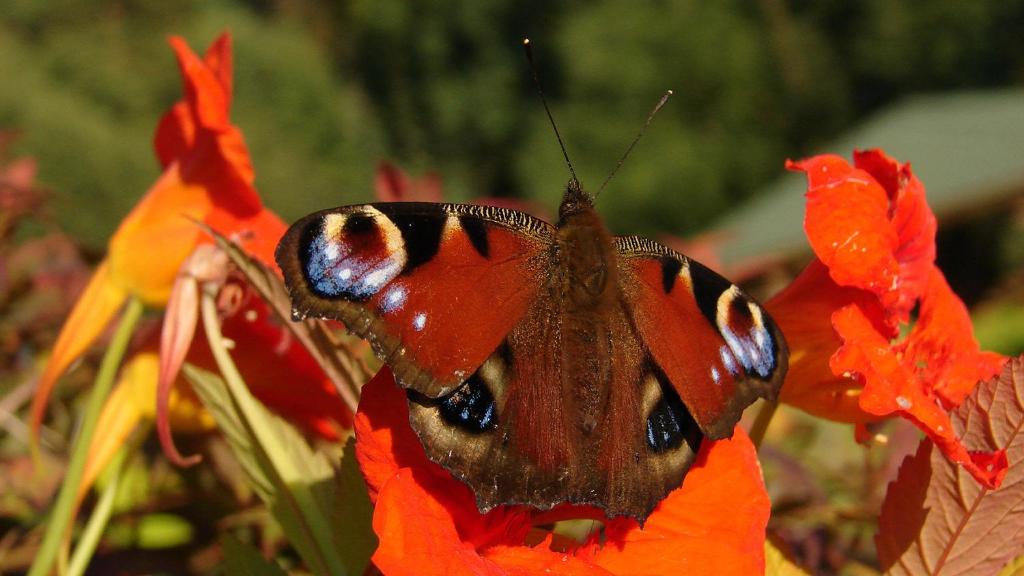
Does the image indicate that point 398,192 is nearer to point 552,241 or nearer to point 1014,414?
point 552,241

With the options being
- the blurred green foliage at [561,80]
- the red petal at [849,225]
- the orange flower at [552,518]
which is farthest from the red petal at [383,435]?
the blurred green foliage at [561,80]

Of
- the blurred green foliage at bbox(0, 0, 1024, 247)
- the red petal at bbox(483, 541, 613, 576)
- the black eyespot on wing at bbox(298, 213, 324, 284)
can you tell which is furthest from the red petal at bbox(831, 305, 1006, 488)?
the blurred green foliage at bbox(0, 0, 1024, 247)

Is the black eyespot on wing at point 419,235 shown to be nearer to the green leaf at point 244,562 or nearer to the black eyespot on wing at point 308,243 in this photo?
the black eyespot on wing at point 308,243

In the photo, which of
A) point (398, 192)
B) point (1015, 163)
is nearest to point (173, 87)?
point (1015, 163)

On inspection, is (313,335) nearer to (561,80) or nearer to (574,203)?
(574,203)

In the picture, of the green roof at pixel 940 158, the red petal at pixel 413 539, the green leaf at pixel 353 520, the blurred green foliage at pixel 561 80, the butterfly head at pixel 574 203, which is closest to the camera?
the red petal at pixel 413 539

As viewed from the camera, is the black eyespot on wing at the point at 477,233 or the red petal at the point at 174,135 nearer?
the black eyespot on wing at the point at 477,233

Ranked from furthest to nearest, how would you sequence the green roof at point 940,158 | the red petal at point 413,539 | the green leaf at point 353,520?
1. the green roof at point 940,158
2. the green leaf at point 353,520
3. the red petal at point 413,539
